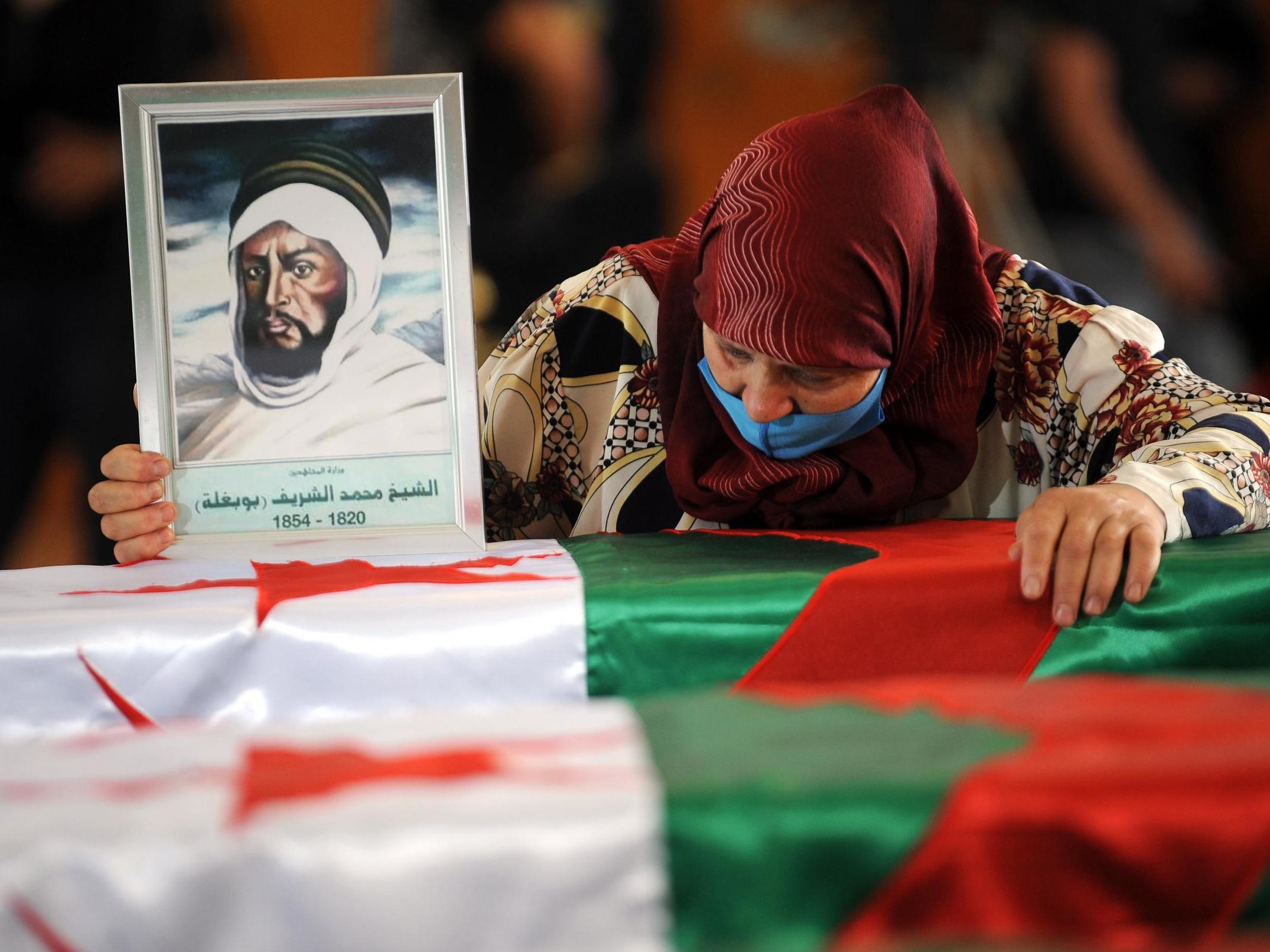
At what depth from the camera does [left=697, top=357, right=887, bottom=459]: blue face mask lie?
3.08 feet

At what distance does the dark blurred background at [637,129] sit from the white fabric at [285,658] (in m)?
1.96

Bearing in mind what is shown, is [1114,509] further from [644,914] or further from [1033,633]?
[644,914]

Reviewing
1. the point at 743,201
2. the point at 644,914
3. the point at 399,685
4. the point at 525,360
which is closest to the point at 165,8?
the point at 525,360

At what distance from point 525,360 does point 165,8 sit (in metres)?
1.83

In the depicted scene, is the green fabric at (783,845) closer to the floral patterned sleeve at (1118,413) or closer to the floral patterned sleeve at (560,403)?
the floral patterned sleeve at (1118,413)

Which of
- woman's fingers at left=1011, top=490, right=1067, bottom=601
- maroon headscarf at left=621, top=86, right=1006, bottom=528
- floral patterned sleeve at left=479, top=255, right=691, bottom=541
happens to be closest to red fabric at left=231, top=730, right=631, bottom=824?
woman's fingers at left=1011, top=490, right=1067, bottom=601

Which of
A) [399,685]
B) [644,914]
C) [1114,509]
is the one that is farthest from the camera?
[1114,509]

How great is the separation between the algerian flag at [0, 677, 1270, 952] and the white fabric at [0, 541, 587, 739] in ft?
0.68

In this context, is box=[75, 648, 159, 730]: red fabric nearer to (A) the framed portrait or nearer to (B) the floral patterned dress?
(A) the framed portrait

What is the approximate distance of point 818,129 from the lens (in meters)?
0.95

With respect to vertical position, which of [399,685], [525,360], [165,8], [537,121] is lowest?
[399,685]

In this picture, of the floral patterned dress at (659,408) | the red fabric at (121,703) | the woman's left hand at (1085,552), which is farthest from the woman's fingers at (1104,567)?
the red fabric at (121,703)

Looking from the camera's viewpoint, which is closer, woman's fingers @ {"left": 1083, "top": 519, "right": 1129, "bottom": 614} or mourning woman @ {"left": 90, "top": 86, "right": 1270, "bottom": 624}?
woman's fingers @ {"left": 1083, "top": 519, "right": 1129, "bottom": 614}

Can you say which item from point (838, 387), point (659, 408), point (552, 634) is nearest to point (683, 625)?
point (552, 634)
